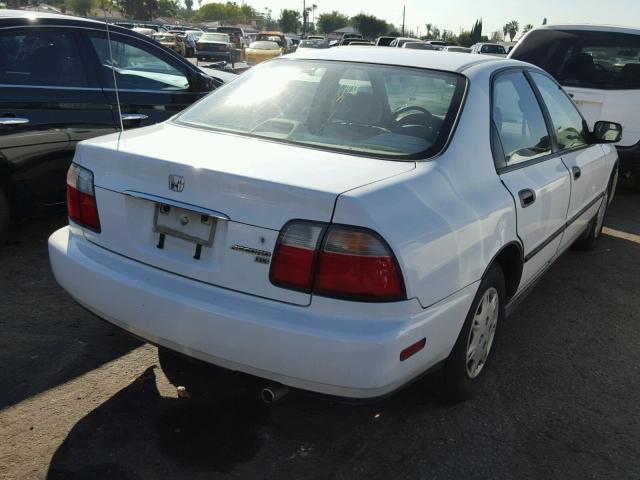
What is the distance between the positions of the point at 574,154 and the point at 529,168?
3.26 feet

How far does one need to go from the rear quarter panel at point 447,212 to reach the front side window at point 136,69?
320 cm

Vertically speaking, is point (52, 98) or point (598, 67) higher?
point (598, 67)

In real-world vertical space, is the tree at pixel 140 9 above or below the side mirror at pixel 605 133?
above

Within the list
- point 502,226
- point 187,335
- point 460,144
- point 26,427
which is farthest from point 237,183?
point 26,427

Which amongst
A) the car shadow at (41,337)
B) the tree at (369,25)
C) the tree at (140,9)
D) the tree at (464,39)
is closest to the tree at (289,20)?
the tree at (369,25)

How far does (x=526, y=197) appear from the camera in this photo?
309 cm

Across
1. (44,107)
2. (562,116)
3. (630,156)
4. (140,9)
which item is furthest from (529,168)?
(140,9)

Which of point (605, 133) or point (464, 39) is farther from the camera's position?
point (464, 39)

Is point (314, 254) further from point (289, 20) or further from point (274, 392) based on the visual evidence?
point (289, 20)

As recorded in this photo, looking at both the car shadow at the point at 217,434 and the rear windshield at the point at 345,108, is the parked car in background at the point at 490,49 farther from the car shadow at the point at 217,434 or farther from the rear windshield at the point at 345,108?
the car shadow at the point at 217,434

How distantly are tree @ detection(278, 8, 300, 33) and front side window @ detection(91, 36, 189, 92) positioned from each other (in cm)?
10826

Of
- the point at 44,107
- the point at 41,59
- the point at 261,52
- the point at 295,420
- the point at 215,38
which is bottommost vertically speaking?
the point at 295,420

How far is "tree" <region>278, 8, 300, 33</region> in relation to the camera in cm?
10788

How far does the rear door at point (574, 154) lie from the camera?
3.92 meters
